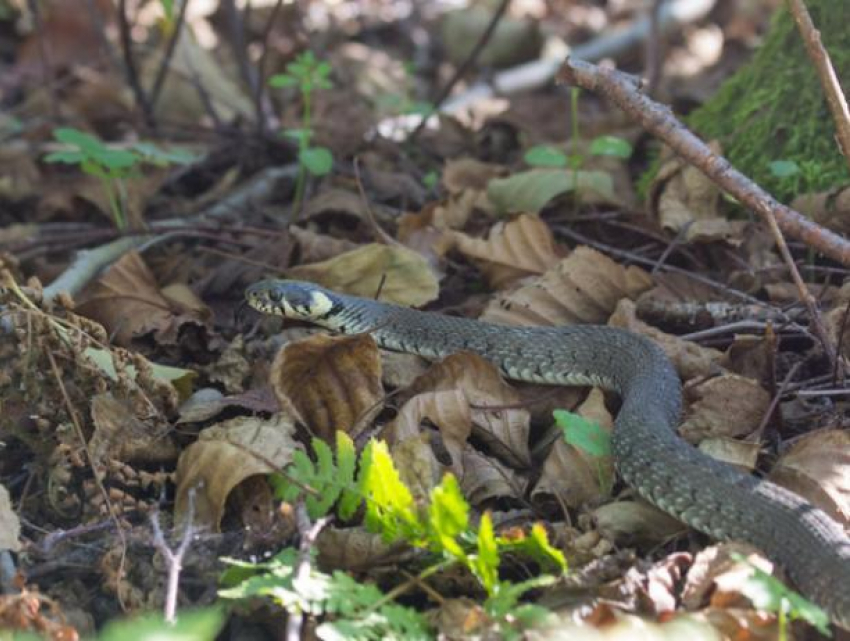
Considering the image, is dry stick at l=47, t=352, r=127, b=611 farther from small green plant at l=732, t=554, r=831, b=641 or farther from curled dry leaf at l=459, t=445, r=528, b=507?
small green plant at l=732, t=554, r=831, b=641

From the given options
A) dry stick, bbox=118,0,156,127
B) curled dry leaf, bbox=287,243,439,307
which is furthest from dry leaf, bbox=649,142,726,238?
dry stick, bbox=118,0,156,127

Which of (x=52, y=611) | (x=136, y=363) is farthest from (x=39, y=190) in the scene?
(x=52, y=611)

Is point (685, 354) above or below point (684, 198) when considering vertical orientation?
below

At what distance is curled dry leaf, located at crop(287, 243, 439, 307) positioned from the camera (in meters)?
5.02

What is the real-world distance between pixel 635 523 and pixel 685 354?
3.41ft

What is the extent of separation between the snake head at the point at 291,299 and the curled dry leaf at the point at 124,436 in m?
0.98

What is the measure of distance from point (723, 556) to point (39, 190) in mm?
4902

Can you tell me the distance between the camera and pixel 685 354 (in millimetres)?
4391

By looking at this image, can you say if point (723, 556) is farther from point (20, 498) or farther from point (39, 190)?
point (39, 190)

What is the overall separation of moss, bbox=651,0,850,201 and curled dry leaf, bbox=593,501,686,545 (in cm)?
210

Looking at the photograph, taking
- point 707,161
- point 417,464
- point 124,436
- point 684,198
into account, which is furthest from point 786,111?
point 124,436

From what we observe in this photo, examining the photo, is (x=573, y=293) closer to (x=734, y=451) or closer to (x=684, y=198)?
(x=684, y=198)

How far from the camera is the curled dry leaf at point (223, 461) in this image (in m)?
3.56

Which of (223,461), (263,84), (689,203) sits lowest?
(223,461)
